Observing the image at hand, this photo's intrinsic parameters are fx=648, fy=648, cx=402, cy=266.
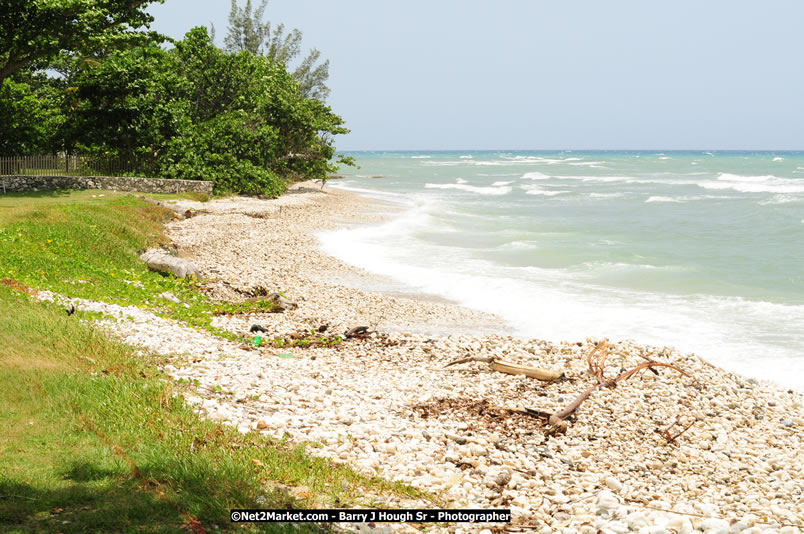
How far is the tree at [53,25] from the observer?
24.9 meters

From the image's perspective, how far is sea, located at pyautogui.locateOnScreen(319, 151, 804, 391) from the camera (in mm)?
15361

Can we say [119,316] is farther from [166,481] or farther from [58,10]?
[58,10]

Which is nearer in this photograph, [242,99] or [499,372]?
[499,372]

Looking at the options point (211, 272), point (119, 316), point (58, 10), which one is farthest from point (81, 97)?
point (119, 316)

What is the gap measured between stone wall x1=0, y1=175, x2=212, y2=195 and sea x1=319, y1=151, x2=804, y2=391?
29.5ft

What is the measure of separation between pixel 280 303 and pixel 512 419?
801 cm

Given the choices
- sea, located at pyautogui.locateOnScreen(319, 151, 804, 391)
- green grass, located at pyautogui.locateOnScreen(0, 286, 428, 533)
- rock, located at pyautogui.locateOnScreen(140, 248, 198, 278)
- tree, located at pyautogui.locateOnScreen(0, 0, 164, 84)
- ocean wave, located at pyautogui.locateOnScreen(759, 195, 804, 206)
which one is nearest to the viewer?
green grass, located at pyautogui.locateOnScreen(0, 286, 428, 533)

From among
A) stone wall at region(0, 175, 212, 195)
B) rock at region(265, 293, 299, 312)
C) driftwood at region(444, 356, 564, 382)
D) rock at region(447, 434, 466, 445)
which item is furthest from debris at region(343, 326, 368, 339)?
stone wall at region(0, 175, 212, 195)

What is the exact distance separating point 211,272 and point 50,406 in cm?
1149

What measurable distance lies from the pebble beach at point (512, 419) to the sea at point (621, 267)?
275 centimetres

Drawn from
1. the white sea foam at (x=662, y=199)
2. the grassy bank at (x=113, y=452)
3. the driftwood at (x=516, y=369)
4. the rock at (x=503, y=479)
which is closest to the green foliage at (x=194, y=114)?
the grassy bank at (x=113, y=452)

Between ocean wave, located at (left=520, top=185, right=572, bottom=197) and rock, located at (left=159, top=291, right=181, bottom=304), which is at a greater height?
ocean wave, located at (left=520, top=185, right=572, bottom=197)

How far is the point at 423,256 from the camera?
84.4 feet

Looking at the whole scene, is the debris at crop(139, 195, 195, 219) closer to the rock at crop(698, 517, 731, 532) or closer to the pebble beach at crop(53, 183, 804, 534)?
the pebble beach at crop(53, 183, 804, 534)
